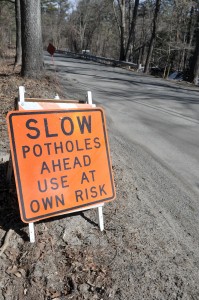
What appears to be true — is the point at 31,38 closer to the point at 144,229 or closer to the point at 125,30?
the point at 144,229

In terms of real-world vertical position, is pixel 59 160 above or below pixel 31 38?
below

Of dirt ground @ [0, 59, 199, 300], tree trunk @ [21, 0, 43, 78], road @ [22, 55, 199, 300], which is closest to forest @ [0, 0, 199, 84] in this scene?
tree trunk @ [21, 0, 43, 78]

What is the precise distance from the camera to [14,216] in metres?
3.53

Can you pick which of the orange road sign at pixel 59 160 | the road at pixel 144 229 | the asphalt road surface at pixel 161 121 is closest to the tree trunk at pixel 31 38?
the asphalt road surface at pixel 161 121

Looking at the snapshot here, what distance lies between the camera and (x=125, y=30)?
4750 cm

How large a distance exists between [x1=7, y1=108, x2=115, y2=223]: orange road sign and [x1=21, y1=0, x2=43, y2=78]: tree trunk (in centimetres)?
757

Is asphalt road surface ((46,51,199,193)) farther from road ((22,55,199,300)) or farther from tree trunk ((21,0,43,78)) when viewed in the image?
tree trunk ((21,0,43,78))

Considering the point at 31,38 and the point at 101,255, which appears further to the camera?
the point at 31,38

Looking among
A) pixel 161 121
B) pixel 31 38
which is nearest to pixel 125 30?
pixel 31 38

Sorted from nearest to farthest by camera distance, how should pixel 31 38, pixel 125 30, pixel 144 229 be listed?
pixel 144 229 → pixel 31 38 → pixel 125 30

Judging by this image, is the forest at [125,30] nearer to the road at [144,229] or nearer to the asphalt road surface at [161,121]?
the asphalt road surface at [161,121]

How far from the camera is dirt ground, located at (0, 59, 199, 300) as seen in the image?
8.91 feet

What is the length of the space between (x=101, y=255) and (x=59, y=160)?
1066mm

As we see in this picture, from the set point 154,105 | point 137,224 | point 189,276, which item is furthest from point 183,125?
point 189,276
